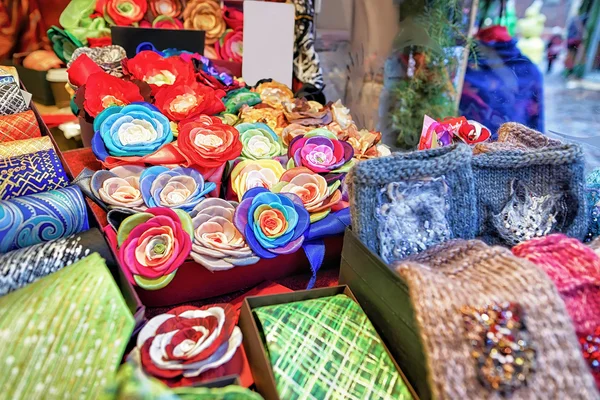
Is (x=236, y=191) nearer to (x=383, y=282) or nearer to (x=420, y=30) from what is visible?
(x=383, y=282)

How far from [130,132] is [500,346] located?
801 mm

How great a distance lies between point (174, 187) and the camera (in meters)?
0.80

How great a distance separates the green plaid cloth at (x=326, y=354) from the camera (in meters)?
0.51

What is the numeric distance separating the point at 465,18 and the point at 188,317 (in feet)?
5.00

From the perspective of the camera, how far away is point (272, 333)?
54 centimetres

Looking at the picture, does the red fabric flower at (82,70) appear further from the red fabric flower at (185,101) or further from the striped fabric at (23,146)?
the striped fabric at (23,146)

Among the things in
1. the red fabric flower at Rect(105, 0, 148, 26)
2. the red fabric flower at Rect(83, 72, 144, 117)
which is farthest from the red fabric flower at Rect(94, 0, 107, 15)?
the red fabric flower at Rect(83, 72, 144, 117)

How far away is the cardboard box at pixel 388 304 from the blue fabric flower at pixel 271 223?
0.40ft

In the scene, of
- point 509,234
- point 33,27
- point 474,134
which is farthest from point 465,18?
point 33,27

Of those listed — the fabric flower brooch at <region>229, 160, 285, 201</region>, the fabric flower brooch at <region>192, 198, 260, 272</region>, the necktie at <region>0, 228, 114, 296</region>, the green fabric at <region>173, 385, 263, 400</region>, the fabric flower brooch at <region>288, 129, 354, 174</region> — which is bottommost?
the green fabric at <region>173, 385, 263, 400</region>

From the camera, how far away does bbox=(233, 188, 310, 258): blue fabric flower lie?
0.71 metres

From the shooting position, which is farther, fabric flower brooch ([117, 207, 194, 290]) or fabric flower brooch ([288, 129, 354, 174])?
fabric flower brooch ([288, 129, 354, 174])

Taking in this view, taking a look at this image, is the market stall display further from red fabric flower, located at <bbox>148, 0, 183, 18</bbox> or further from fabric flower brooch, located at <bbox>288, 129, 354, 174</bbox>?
red fabric flower, located at <bbox>148, 0, 183, 18</bbox>

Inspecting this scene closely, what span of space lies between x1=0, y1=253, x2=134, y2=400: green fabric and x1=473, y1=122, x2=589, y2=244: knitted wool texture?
20.9 inches
